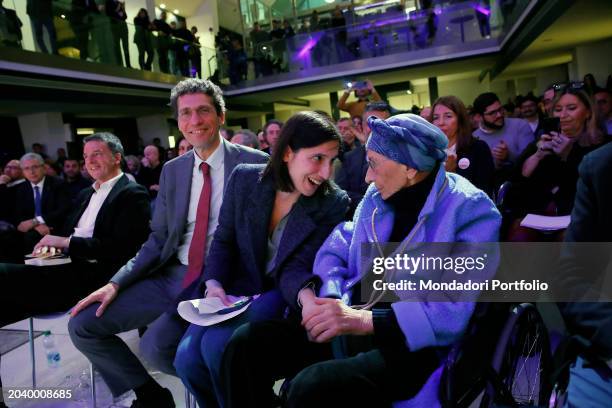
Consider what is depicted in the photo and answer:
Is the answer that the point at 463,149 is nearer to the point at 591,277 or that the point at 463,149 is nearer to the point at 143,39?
the point at 591,277

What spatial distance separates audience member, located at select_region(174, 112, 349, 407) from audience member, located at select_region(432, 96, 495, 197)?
119 cm

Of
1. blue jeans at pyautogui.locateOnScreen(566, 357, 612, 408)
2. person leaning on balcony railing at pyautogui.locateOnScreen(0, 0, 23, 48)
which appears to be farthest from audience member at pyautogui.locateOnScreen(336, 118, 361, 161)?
person leaning on balcony railing at pyautogui.locateOnScreen(0, 0, 23, 48)

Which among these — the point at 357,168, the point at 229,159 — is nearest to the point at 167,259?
the point at 229,159

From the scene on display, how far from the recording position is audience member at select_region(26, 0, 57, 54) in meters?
8.10

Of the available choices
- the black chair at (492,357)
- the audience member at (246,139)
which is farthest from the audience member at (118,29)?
the black chair at (492,357)

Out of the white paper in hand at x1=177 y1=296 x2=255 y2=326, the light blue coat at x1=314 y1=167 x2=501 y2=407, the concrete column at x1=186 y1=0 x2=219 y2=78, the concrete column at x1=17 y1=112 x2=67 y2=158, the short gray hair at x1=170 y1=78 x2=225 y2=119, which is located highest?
the concrete column at x1=186 y1=0 x2=219 y2=78

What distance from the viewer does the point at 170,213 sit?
2236 millimetres

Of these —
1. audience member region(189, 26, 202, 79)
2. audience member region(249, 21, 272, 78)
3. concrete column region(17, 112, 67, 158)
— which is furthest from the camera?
audience member region(249, 21, 272, 78)

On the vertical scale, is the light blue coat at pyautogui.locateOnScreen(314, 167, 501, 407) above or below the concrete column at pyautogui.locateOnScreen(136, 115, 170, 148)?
below

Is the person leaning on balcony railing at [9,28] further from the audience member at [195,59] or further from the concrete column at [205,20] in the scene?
the concrete column at [205,20]

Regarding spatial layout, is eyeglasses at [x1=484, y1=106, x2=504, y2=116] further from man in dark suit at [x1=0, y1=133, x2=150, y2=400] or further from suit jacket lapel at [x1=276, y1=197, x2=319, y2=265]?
man in dark suit at [x1=0, y1=133, x2=150, y2=400]

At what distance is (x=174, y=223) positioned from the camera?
220 cm

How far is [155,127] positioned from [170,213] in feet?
44.5

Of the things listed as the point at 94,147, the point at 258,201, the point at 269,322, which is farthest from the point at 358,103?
the point at 269,322
